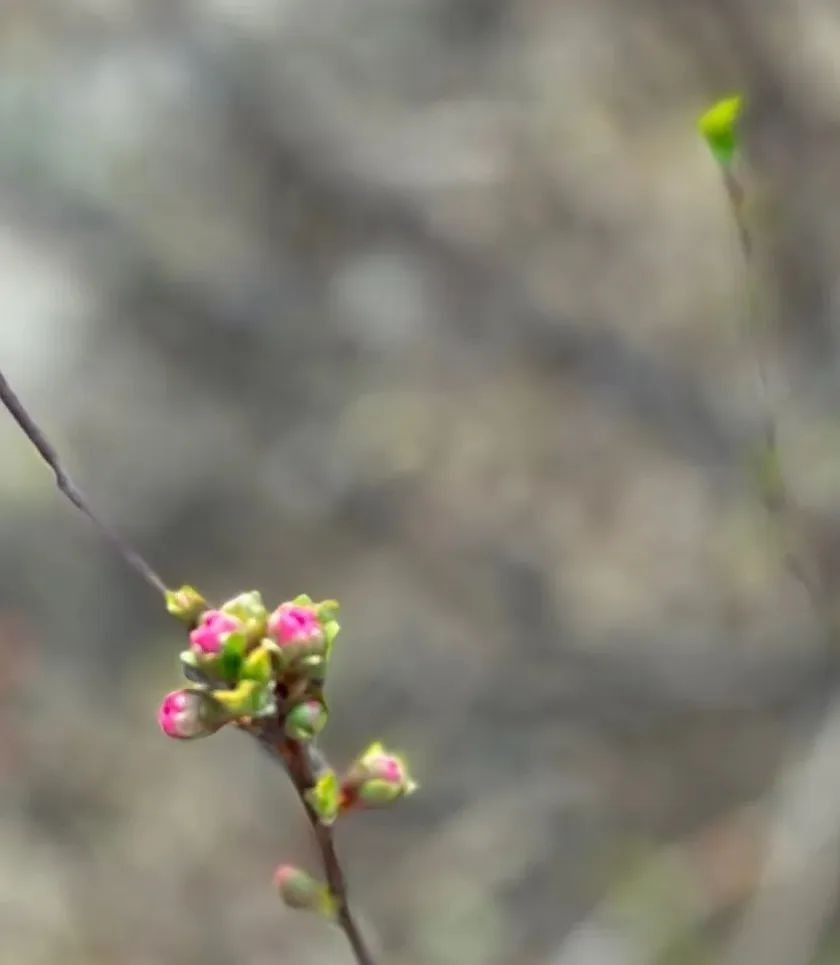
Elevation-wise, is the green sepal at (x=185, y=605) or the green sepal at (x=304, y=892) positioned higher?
the green sepal at (x=185, y=605)

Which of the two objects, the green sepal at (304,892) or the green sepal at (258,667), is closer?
the green sepal at (258,667)

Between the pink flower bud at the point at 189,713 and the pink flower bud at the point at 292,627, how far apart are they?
34mm

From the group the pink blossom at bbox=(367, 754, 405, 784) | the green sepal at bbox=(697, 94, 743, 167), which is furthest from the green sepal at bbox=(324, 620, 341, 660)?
the green sepal at bbox=(697, 94, 743, 167)

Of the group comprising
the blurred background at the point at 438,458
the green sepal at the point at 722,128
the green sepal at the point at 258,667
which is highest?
the green sepal at the point at 722,128

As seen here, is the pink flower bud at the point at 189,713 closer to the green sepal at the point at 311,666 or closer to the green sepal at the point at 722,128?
the green sepal at the point at 311,666

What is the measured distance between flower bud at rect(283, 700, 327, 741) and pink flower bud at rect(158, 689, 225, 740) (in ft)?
0.08

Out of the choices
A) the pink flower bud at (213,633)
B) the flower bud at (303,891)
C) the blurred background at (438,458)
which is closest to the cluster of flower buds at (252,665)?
the pink flower bud at (213,633)

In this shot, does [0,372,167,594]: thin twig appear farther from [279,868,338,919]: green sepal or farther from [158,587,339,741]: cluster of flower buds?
[279,868,338,919]: green sepal

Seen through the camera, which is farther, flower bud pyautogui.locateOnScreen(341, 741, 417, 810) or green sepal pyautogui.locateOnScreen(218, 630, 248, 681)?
flower bud pyautogui.locateOnScreen(341, 741, 417, 810)

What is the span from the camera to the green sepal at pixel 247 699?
431 mm

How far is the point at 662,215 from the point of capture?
2049 millimetres

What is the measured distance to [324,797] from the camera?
47 centimetres

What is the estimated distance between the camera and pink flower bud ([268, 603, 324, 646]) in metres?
0.46

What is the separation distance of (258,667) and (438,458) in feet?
4.77
